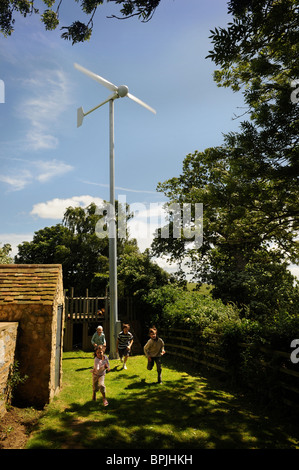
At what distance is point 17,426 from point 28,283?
11.4 ft

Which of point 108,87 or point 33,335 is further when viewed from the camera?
point 108,87

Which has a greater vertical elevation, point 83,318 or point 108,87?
point 108,87

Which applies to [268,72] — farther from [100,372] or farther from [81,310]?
[81,310]

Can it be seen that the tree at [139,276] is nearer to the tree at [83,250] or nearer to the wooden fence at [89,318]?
the wooden fence at [89,318]

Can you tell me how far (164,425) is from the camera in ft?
19.6

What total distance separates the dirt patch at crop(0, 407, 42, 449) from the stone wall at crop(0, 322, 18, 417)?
241 millimetres

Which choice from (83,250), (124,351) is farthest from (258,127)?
(83,250)

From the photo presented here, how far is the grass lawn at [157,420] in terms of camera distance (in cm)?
521

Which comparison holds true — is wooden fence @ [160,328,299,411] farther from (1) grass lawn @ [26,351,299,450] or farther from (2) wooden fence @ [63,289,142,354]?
(2) wooden fence @ [63,289,142,354]

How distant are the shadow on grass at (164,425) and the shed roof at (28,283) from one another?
2.83m

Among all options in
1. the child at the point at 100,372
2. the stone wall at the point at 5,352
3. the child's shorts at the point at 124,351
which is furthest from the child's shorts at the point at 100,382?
the child's shorts at the point at 124,351

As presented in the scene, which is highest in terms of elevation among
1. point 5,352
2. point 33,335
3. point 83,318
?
point 33,335

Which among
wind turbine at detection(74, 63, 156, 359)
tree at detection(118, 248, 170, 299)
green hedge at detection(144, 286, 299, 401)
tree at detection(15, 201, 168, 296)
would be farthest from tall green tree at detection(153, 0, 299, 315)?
tree at detection(15, 201, 168, 296)
